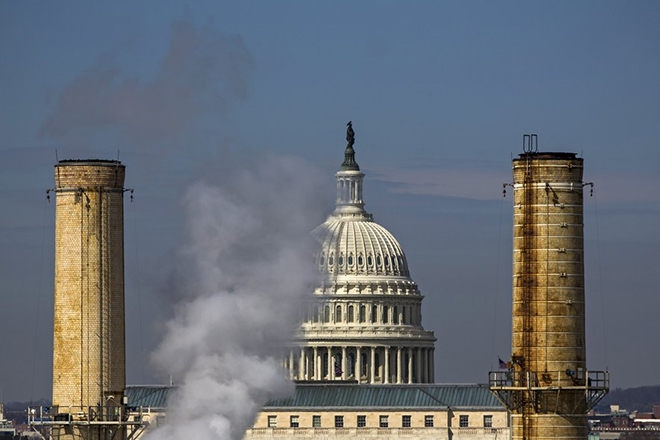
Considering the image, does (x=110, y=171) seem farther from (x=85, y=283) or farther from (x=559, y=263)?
(x=559, y=263)

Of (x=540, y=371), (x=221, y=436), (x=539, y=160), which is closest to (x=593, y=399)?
(x=540, y=371)

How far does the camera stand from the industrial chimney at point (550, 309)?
14688cm

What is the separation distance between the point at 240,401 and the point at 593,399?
21873 mm

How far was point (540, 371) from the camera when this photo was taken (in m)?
147

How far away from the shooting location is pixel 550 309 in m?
147

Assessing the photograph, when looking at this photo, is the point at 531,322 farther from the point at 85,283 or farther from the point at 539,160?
the point at 85,283

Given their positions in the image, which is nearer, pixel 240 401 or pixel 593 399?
pixel 240 401

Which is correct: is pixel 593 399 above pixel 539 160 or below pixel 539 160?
below

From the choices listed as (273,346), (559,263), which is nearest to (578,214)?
(559,263)

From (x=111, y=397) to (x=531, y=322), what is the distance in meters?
23.6

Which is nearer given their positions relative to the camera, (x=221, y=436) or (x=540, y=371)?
(x=221, y=436)

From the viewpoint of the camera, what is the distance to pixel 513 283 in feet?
490

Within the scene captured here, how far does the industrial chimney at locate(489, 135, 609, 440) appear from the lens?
482 ft

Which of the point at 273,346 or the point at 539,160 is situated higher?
the point at 539,160
